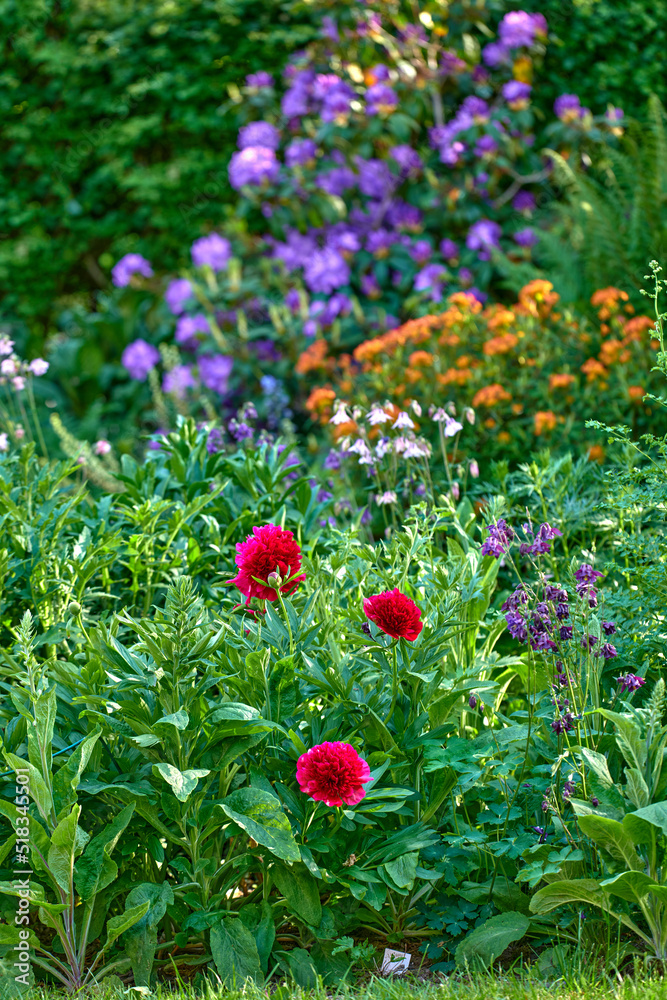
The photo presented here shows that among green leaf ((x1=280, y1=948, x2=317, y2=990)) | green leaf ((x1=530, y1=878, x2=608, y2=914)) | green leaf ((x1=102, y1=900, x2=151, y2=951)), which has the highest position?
green leaf ((x1=102, y1=900, x2=151, y2=951))

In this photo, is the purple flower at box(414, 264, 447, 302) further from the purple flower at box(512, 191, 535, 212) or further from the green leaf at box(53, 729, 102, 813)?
the green leaf at box(53, 729, 102, 813)

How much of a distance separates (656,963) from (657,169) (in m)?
4.26

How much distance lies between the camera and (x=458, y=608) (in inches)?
95.0

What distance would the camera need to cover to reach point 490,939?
2.10 metres

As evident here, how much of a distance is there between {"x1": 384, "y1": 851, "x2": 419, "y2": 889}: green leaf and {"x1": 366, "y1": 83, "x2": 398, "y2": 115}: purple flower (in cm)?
497

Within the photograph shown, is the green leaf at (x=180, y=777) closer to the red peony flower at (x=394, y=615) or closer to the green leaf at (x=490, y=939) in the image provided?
the red peony flower at (x=394, y=615)

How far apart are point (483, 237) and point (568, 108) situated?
1.07 metres

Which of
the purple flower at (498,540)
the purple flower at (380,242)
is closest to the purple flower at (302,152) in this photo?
the purple flower at (380,242)

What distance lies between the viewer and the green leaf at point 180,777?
1.96m

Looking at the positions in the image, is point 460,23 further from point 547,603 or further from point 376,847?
point 376,847

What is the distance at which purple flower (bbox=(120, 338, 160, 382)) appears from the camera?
21.1 feet

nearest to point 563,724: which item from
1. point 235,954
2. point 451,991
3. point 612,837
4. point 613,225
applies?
point 612,837

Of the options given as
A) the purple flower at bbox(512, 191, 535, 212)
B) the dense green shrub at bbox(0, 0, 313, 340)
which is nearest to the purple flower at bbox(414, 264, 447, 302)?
the purple flower at bbox(512, 191, 535, 212)

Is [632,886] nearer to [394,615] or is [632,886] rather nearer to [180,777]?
[394,615]
